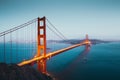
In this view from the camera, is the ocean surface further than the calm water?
Yes

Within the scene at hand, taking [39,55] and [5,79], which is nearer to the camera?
[5,79]

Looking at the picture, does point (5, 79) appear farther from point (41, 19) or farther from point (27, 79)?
point (41, 19)

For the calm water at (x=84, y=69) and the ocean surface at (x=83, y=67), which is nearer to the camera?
the calm water at (x=84, y=69)

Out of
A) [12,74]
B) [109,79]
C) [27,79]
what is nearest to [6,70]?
[12,74]

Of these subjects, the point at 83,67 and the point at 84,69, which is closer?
the point at 84,69

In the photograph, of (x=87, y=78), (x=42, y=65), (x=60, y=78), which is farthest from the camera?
(x=87, y=78)

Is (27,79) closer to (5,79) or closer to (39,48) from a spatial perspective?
(5,79)

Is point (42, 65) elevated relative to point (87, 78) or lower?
elevated

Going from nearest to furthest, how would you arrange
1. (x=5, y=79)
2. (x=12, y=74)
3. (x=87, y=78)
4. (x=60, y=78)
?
(x=5, y=79) < (x=12, y=74) < (x=60, y=78) < (x=87, y=78)

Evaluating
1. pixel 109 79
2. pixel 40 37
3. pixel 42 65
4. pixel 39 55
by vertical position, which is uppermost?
pixel 40 37
